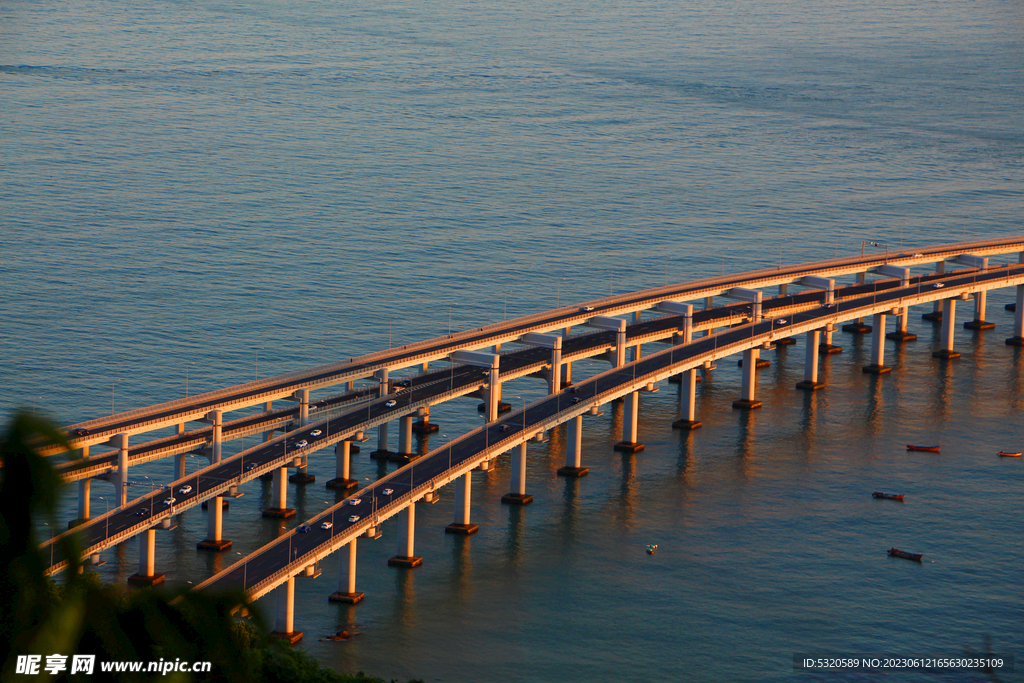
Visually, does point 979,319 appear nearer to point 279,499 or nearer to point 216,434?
point 279,499

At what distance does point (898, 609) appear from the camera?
87.9 m

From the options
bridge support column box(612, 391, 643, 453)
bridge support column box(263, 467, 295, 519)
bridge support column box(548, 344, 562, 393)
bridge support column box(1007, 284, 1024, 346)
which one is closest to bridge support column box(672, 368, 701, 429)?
bridge support column box(612, 391, 643, 453)

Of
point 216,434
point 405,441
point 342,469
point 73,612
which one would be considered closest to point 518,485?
point 405,441

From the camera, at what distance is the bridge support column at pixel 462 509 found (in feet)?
322

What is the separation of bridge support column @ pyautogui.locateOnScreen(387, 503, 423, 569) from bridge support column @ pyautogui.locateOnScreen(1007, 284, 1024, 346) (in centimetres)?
8753

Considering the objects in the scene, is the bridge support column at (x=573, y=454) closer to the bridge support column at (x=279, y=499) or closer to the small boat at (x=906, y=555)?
the bridge support column at (x=279, y=499)

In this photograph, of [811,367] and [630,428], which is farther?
[811,367]

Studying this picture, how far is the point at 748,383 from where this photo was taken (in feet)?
426

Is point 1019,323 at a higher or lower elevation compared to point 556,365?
higher

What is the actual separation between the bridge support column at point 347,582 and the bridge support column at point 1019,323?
94089 mm

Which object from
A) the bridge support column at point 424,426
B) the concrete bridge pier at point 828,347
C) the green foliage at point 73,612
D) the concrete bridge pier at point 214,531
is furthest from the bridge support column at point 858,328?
the green foliage at point 73,612

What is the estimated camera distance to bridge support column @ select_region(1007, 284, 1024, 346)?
504ft

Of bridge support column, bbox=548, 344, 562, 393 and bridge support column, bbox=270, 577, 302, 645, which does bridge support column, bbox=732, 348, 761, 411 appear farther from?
bridge support column, bbox=270, 577, 302, 645

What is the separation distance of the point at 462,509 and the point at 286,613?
817 inches
